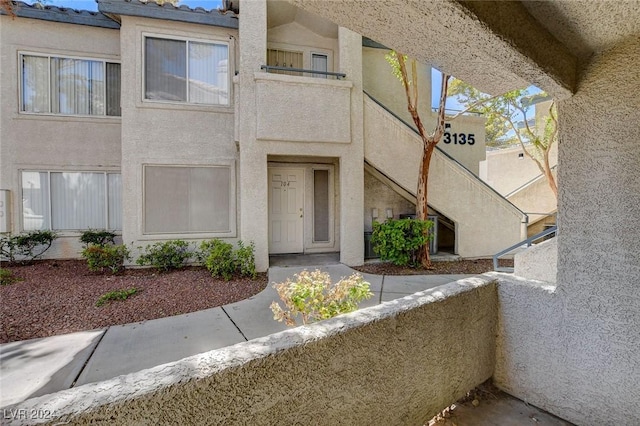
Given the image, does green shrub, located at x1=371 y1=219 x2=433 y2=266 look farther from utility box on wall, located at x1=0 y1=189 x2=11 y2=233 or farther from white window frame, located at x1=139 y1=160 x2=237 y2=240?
utility box on wall, located at x1=0 y1=189 x2=11 y2=233

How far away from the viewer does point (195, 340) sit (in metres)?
4.10

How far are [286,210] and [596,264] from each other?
7.59 m

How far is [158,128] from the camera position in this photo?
26.2ft

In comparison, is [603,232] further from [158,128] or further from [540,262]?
[158,128]

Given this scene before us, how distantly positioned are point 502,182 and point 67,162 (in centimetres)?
1969

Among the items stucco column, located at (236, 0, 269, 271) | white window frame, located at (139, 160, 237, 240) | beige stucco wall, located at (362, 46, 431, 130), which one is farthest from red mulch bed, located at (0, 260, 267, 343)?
beige stucco wall, located at (362, 46, 431, 130)

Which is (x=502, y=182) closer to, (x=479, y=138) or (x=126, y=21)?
(x=479, y=138)

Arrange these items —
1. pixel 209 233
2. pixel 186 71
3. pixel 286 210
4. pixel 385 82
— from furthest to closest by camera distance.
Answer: pixel 385 82
pixel 286 210
pixel 209 233
pixel 186 71

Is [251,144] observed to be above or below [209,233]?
above

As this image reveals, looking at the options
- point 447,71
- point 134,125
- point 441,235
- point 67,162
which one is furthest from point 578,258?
point 67,162

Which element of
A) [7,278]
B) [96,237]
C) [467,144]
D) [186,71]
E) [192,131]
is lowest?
[7,278]

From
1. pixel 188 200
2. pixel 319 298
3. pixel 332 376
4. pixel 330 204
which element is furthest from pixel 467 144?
pixel 332 376

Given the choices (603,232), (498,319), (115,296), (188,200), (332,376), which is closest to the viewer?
(332,376)

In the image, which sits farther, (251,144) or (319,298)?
(251,144)
